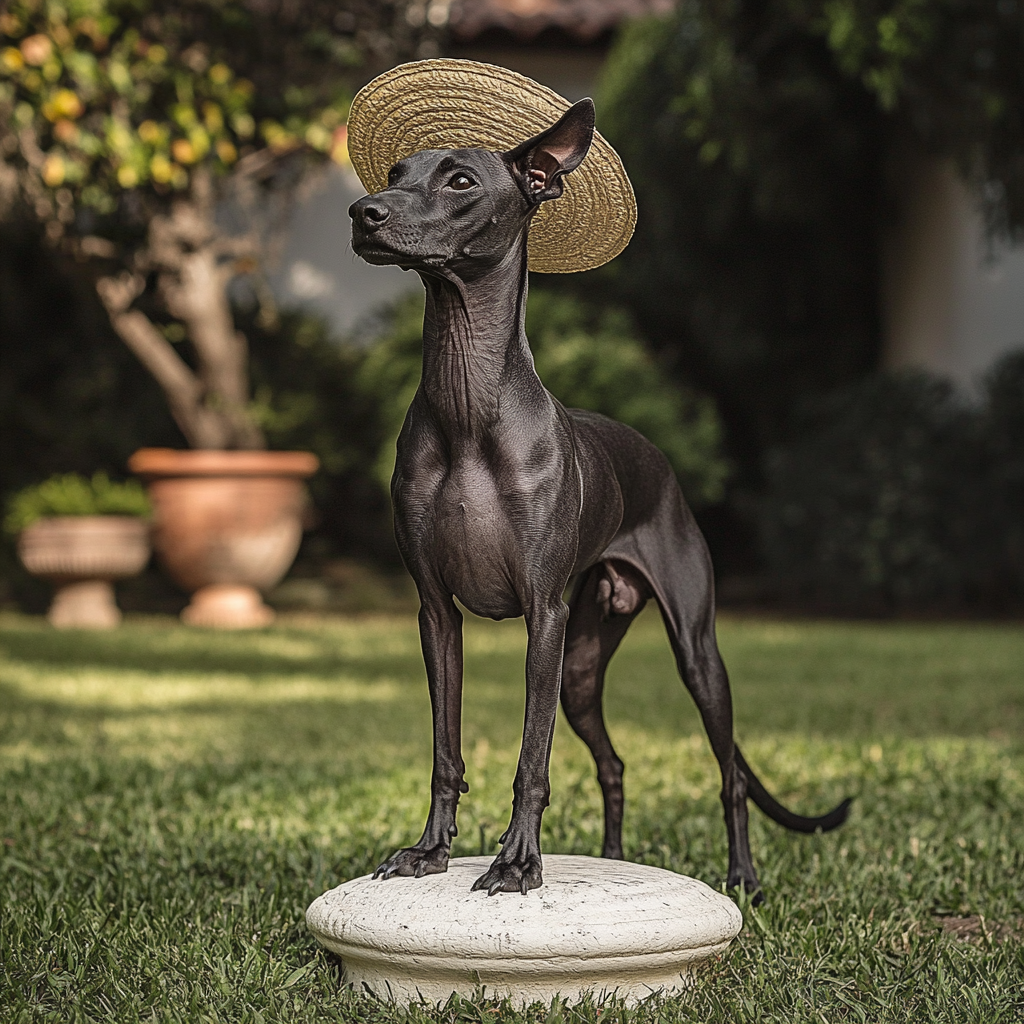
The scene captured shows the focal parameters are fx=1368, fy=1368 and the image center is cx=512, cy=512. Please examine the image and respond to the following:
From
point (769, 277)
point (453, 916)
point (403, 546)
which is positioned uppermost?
point (769, 277)

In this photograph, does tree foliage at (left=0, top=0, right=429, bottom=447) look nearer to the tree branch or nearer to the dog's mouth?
the tree branch

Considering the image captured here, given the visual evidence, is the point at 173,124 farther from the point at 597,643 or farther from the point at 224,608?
the point at 597,643

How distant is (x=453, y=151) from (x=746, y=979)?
170 centimetres

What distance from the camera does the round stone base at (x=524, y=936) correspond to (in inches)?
93.7

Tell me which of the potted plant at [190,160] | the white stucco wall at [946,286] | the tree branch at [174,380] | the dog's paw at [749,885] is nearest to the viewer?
the dog's paw at [749,885]

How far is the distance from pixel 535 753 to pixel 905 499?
9.08 m

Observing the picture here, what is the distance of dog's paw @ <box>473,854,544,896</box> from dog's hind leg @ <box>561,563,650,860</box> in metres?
0.62

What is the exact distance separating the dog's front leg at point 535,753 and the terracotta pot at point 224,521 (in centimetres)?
793

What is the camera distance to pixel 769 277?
12.7m

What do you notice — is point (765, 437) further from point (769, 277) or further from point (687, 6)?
point (687, 6)

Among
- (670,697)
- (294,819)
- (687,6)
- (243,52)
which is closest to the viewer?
(294,819)

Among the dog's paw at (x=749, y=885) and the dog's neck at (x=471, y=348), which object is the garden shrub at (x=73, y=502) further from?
the dog's neck at (x=471, y=348)

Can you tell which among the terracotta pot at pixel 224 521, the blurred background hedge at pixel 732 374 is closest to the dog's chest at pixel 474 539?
the blurred background hedge at pixel 732 374

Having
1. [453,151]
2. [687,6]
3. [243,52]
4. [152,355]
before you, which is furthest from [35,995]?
[687,6]
